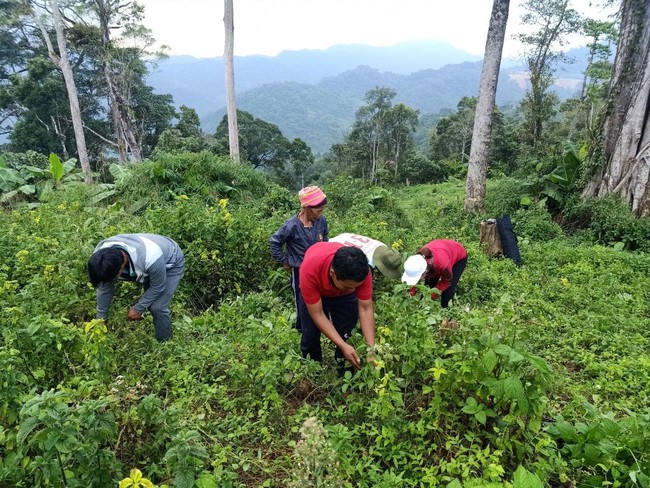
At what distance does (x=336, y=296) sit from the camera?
3051 millimetres

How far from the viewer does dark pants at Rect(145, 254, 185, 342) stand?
12.2 feet

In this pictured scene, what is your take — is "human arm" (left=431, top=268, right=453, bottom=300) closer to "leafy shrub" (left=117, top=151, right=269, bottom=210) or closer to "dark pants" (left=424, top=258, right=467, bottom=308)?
"dark pants" (left=424, top=258, right=467, bottom=308)

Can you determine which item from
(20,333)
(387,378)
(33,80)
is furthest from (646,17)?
(33,80)

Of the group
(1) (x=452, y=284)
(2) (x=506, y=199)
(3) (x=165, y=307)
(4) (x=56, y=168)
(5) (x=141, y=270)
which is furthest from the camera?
(2) (x=506, y=199)

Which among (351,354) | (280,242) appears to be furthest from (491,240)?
(351,354)

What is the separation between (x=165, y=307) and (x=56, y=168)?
7441 millimetres

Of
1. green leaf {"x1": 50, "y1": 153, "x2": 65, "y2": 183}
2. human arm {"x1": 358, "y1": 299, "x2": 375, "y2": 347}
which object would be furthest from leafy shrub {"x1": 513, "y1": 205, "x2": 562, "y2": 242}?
green leaf {"x1": 50, "y1": 153, "x2": 65, "y2": 183}

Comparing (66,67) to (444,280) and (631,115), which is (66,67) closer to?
(444,280)

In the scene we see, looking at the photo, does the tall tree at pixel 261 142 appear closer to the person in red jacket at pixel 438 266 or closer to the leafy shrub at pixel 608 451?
the person in red jacket at pixel 438 266

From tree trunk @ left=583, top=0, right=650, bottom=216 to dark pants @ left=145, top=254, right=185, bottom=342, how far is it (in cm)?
830

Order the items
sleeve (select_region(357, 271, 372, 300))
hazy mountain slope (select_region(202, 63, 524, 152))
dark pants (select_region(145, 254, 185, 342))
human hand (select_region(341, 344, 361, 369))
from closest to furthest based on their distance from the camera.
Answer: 1. human hand (select_region(341, 344, 361, 369))
2. sleeve (select_region(357, 271, 372, 300))
3. dark pants (select_region(145, 254, 185, 342))
4. hazy mountain slope (select_region(202, 63, 524, 152))

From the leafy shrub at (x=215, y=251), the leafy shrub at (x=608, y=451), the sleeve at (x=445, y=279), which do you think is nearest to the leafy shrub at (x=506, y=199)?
the sleeve at (x=445, y=279)

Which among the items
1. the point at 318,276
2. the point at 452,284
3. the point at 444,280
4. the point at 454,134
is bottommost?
the point at 454,134

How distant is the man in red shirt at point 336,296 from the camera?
253 centimetres
